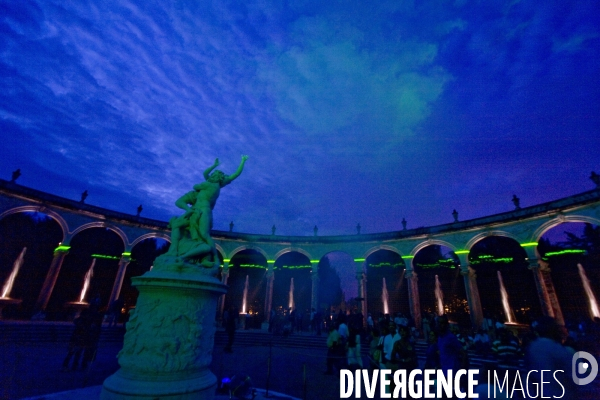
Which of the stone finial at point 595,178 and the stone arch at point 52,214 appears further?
the stone arch at point 52,214

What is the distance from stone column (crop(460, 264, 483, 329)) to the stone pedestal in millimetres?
18164

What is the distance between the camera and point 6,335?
10719 mm

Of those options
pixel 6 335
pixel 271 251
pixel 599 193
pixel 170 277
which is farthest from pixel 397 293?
pixel 6 335

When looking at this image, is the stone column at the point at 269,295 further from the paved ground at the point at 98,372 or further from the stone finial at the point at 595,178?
the stone finial at the point at 595,178

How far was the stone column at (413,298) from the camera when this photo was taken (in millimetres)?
17791

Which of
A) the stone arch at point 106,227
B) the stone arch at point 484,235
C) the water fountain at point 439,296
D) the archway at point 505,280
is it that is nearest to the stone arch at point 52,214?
the stone arch at point 106,227

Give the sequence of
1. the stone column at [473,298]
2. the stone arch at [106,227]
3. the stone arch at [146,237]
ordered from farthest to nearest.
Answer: the stone arch at [146,237], the stone arch at [106,227], the stone column at [473,298]

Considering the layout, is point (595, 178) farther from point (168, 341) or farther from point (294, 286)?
point (294, 286)

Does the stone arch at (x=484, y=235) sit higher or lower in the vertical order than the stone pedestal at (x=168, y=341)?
higher

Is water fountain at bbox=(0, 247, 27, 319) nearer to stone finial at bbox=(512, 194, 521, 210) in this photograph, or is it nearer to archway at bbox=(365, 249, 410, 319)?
archway at bbox=(365, 249, 410, 319)

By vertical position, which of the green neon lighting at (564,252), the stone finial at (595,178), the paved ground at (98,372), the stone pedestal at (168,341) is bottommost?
the paved ground at (98,372)

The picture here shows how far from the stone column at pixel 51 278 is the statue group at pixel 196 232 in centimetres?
1786

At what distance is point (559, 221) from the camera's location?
14.6 m

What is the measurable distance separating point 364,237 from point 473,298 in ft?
27.0
